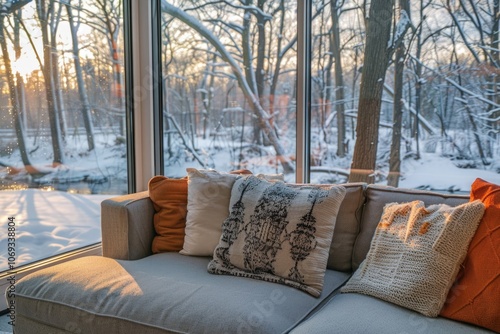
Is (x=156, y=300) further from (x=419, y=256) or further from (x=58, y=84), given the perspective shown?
(x=58, y=84)

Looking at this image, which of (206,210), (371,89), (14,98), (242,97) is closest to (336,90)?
(371,89)

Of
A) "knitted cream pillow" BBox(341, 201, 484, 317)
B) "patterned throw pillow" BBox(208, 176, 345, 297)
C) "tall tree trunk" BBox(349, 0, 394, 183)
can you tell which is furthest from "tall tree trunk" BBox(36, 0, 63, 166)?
"knitted cream pillow" BBox(341, 201, 484, 317)

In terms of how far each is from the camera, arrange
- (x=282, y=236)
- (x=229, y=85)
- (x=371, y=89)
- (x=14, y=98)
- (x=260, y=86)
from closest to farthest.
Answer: (x=282, y=236) → (x=14, y=98) → (x=371, y=89) → (x=260, y=86) → (x=229, y=85)

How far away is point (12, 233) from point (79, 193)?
587mm

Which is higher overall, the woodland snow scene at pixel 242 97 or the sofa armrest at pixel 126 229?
the woodland snow scene at pixel 242 97

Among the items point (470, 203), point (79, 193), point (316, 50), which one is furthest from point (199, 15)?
point (470, 203)

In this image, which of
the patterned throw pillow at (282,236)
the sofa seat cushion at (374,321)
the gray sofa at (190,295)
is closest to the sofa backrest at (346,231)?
the gray sofa at (190,295)

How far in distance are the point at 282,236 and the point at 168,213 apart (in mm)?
718

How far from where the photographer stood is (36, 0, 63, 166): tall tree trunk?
279cm

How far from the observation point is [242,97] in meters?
3.32

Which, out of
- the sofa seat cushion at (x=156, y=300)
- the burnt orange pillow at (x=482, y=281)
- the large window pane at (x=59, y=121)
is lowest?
the sofa seat cushion at (x=156, y=300)

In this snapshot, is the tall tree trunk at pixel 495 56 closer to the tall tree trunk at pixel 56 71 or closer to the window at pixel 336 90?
the window at pixel 336 90

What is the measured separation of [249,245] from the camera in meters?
2.08

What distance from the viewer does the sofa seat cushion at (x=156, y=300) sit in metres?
1.66
